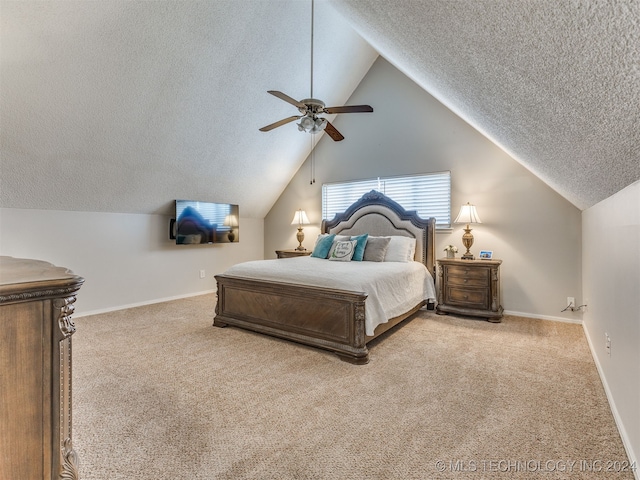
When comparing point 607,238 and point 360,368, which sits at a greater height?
point 607,238

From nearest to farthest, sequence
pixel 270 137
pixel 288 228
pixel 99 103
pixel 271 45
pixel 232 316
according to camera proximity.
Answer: pixel 99 103, pixel 232 316, pixel 271 45, pixel 270 137, pixel 288 228

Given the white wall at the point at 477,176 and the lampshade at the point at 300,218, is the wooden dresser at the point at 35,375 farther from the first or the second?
the lampshade at the point at 300,218

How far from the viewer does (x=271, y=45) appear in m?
3.90

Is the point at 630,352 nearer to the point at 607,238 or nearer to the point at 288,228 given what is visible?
the point at 607,238

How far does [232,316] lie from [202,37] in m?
2.95

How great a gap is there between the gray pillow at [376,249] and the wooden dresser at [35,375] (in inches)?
142

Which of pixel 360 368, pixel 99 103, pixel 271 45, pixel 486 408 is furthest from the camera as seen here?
pixel 271 45

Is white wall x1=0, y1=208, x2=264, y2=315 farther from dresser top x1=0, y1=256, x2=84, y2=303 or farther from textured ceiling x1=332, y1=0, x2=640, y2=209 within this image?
textured ceiling x1=332, y1=0, x2=640, y2=209

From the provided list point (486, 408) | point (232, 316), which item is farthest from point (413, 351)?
point (232, 316)

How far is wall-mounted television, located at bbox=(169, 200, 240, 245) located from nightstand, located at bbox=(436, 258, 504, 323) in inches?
141

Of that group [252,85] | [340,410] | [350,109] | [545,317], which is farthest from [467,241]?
[252,85]

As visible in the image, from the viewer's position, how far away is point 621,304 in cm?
183

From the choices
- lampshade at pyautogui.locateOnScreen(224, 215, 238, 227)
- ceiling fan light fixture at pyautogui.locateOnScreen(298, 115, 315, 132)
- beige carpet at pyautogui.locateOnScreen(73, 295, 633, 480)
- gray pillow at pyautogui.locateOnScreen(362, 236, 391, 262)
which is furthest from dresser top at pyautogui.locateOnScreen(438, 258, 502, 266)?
lampshade at pyautogui.locateOnScreen(224, 215, 238, 227)

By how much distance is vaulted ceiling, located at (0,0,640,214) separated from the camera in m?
1.01
